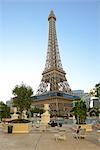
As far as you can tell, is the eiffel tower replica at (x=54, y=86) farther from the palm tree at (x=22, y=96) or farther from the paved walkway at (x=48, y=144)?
the paved walkway at (x=48, y=144)

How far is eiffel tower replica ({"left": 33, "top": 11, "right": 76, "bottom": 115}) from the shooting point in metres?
88.8

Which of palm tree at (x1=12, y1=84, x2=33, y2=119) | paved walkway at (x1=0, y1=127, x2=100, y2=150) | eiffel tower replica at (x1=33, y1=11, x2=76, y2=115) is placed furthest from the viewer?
eiffel tower replica at (x1=33, y1=11, x2=76, y2=115)

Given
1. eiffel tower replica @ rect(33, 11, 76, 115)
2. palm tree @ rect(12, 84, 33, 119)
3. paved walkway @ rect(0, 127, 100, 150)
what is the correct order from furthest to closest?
eiffel tower replica @ rect(33, 11, 76, 115) → palm tree @ rect(12, 84, 33, 119) → paved walkway @ rect(0, 127, 100, 150)

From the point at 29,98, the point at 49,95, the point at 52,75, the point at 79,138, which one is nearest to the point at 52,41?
the point at 52,75

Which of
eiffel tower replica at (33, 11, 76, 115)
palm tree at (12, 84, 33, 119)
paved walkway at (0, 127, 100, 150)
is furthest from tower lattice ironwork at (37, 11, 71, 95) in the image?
paved walkway at (0, 127, 100, 150)

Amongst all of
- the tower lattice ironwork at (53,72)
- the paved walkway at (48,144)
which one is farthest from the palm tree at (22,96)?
the tower lattice ironwork at (53,72)

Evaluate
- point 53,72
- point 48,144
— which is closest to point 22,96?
point 48,144

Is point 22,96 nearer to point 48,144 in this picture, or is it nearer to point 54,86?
point 48,144

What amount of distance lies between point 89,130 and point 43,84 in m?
72.2

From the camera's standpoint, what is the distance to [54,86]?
93438 mm

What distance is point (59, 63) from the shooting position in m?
99.8

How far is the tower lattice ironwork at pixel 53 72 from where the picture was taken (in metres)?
92.9

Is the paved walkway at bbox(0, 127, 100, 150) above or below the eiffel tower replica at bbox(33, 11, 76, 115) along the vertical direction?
below

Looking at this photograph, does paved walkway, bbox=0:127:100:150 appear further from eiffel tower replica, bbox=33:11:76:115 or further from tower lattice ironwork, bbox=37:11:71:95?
tower lattice ironwork, bbox=37:11:71:95
